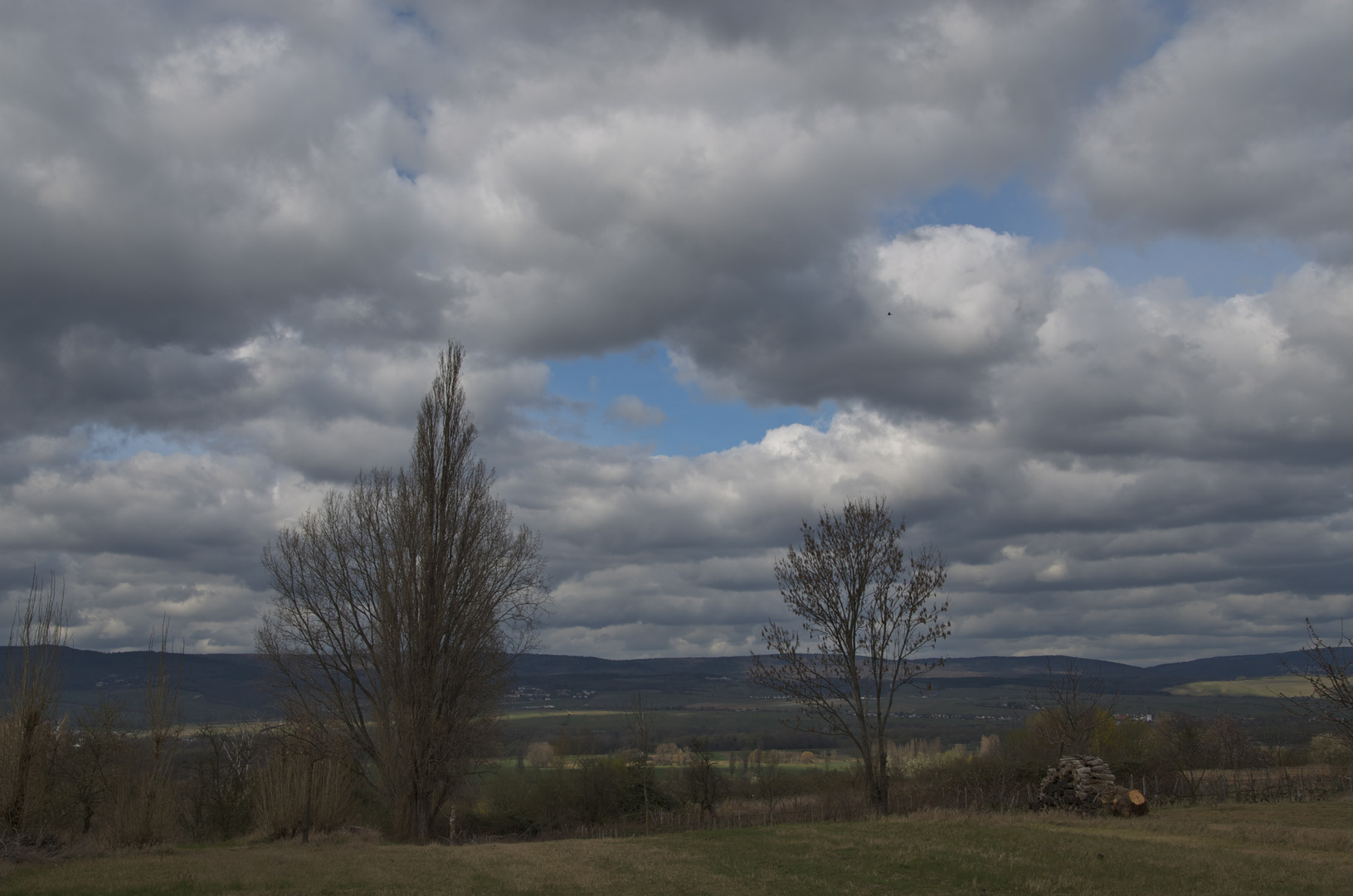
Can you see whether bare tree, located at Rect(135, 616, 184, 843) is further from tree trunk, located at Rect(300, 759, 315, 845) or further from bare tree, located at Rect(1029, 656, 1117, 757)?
bare tree, located at Rect(1029, 656, 1117, 757)

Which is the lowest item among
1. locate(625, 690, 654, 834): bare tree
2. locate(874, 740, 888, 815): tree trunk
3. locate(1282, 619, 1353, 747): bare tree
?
locate(625, 690, 654, 834): bare tree

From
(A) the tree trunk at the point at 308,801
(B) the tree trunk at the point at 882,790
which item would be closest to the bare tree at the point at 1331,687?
(B) the tree trunk at the point at 882,790

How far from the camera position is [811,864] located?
54.0 feet

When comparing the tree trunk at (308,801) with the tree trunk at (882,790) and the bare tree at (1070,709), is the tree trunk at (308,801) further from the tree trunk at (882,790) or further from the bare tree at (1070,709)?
the bare tree at (1070,709)

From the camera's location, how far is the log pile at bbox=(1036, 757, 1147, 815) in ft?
81.7

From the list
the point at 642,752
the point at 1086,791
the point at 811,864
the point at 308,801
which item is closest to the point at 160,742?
the point at 308,801

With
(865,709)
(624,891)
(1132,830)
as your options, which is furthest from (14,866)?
(1132,830)

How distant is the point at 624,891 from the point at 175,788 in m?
14.2

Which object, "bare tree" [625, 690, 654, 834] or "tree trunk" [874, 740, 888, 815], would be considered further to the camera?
"bare tree" [625, 690, 654, 834]

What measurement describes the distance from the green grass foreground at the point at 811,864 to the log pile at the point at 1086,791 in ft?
Answer: 7.79

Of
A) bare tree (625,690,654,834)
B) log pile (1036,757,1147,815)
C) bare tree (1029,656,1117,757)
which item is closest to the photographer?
log pile (1036,757,1147,815)

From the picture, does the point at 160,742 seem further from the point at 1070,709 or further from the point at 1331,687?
the point at 1070,709

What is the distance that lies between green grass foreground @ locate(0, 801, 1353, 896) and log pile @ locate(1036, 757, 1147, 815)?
7.79 feet

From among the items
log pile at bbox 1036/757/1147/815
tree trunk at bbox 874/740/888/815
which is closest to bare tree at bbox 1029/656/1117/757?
log pile at bbox 1036/757/1147/815
